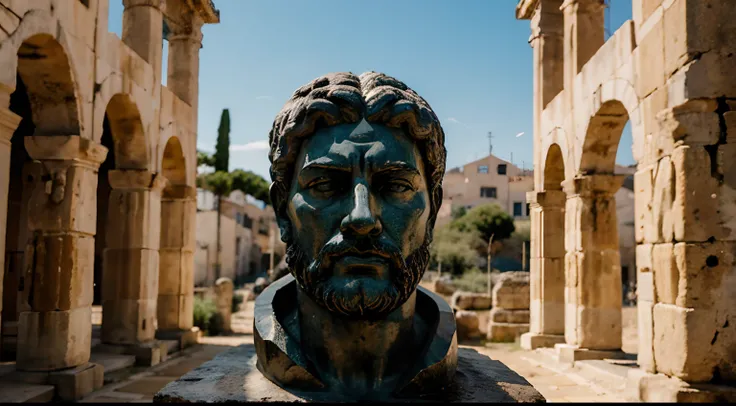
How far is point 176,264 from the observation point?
11102mm

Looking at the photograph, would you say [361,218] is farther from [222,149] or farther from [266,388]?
[222,149]

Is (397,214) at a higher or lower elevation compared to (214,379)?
higher

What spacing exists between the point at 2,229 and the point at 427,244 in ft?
14.7

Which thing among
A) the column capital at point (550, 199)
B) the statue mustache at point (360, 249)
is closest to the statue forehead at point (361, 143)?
the statue mustache at point (360, 249)

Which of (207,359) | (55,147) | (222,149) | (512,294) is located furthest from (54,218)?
(222,149)

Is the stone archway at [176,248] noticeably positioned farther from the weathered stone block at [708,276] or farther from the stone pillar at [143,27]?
the weathered stone block at [708,276]

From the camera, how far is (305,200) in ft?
7.75

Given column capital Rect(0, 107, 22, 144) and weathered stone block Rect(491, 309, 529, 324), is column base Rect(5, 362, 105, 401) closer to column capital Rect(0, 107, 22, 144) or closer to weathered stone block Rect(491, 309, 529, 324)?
column capital Rect(0, 107, 22, 144)

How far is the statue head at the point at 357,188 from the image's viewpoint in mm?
2250

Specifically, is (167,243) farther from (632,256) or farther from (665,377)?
(632,256)

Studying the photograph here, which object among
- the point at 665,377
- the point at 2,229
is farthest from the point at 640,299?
the point at 2,229

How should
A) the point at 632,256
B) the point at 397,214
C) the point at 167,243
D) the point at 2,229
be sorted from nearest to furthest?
the point at 397,214 → the point at 2,229 → the point at 167,243 → the point at 632,256

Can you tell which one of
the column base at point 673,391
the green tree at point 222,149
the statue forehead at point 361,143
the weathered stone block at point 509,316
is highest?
the green tree at point 222,149

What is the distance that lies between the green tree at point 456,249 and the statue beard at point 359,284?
21957mm
